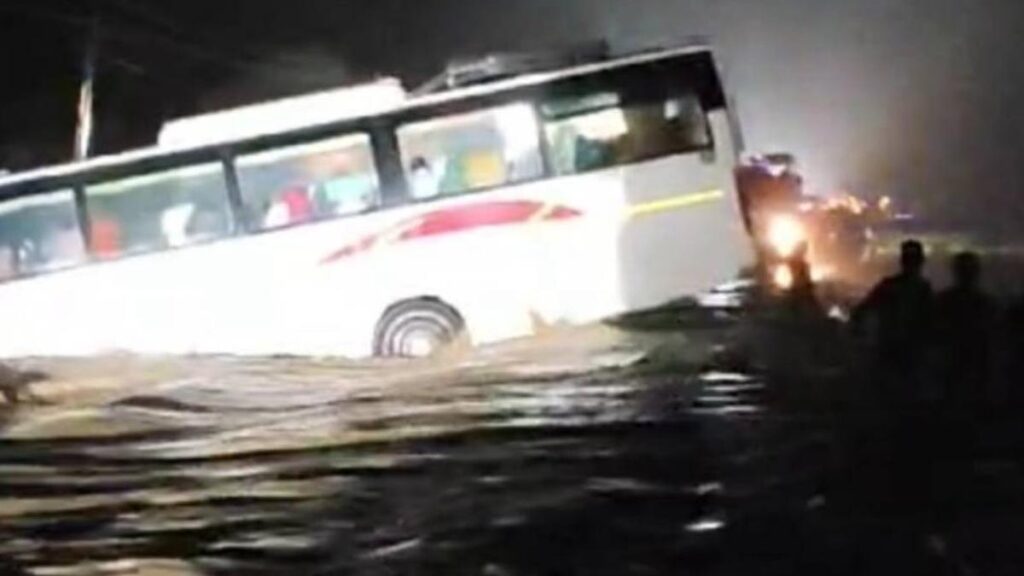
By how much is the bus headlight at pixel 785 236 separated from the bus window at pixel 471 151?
2755 millimetres

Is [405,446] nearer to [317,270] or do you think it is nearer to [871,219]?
[317,270]

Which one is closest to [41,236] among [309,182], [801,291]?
[309,182]

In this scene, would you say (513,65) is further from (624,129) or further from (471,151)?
(624,129)

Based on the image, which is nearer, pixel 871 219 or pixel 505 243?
pixel 505 243

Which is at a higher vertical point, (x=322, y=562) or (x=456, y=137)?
(x=456, y=137)

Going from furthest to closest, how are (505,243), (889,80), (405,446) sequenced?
1. (889,80)
2. (505,243)
3. (405,446)

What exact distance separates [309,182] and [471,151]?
1.38 m

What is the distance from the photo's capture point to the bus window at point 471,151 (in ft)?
57.2

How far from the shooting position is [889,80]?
4356 cm

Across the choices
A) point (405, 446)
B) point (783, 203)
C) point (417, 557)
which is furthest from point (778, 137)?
point (417, 557)

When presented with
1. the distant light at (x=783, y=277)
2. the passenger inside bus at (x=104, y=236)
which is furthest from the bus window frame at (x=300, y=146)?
the distant light at (x=783, y=277)

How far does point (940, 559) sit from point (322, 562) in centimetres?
242

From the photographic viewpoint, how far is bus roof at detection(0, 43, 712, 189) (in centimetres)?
1747

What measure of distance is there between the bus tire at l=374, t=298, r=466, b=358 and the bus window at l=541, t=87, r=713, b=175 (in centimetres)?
158
